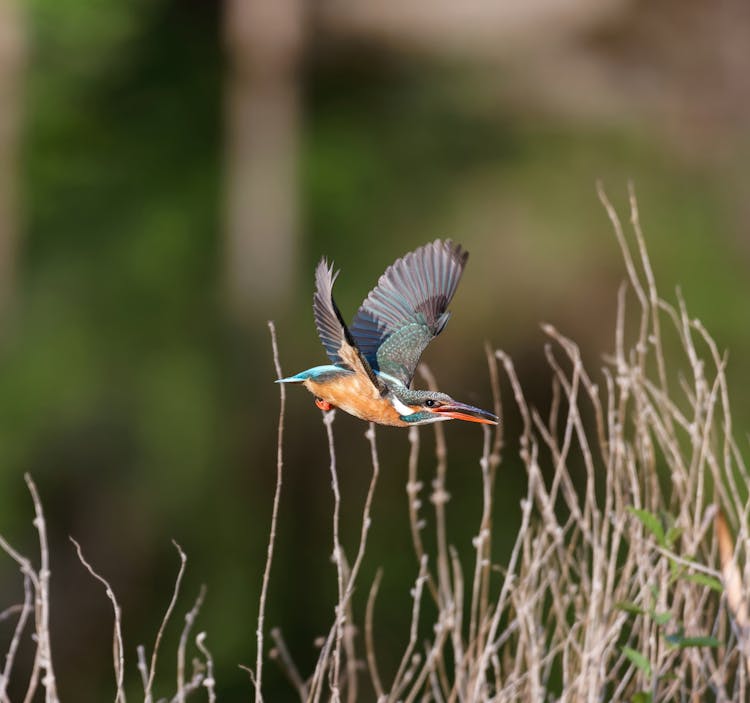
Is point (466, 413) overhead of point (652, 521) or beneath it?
overhead

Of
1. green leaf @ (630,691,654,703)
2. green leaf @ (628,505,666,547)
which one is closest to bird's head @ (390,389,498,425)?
green leaf @ (628,505,666,547)

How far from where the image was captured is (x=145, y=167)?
50.1ft

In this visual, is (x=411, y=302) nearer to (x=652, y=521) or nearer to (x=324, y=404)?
(x=324, y=404)

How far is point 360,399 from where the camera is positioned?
4.85 ft

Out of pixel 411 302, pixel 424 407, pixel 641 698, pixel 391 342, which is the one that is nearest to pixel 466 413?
pixel 424 407

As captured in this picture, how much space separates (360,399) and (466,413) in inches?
5.9

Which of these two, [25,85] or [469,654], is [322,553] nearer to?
[25,85]

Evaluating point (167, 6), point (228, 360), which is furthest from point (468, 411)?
point (167, 6)

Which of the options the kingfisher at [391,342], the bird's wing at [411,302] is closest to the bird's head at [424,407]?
the kingfisher at [391,342]

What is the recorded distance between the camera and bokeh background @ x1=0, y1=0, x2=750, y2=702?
955 centimetres

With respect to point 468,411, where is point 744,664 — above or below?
below

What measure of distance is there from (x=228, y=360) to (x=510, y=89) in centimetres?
793

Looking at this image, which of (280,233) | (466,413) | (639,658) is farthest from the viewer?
(280,233)

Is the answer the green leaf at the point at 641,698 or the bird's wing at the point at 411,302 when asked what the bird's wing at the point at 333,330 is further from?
the green leaf at the point at 641,698
